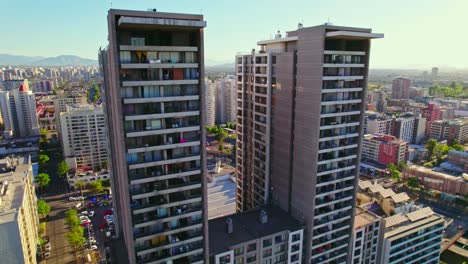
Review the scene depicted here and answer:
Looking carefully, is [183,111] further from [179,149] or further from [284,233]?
[284,233]

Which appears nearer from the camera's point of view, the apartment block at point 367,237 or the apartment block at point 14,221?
the apartment block at point 14,221

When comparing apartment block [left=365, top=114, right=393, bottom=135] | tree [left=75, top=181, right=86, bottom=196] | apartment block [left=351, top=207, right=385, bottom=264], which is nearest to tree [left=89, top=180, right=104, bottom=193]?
tree [left=75, top=181, right=86, bottom=196]

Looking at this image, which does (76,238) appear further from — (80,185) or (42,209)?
(80,185)

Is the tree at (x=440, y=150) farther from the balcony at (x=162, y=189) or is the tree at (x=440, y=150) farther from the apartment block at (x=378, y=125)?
the balcony at (x=162, y=189)

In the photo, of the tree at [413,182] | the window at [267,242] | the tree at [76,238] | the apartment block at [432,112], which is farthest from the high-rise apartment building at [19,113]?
the apartment block at [432,112]

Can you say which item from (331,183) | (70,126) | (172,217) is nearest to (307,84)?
(331,183)

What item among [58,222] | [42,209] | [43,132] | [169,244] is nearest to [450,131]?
[169,244]
